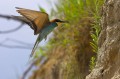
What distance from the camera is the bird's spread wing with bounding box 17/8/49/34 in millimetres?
1763

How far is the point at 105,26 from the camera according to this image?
6.65 ft

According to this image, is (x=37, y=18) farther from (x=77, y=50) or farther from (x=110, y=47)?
(x=77, y=50)

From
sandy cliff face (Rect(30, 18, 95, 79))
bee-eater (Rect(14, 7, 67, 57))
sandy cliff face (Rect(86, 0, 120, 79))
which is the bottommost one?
sandy cliff face (Rect(30, 18, 95, 79))

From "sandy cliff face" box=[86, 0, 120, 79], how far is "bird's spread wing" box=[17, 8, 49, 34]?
0.32 m

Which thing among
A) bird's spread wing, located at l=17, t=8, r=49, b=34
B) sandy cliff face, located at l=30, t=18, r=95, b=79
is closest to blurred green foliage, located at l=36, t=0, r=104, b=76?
sandy cliff face, located at l=30, t=18, r=95, b=79

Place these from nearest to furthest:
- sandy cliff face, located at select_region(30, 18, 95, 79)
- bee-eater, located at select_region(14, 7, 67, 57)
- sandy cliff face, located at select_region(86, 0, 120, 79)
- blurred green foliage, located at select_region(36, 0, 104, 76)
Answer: bee-eater, located at select_region(14, 7, 67, 57) → sandy cliff face, located at select_region(86, 0, 120, 79) → blurred green foliage, located at select_region(36, 0, 104, 76) → sandy cliff face, located at select_region(30, 18, 95, 79)

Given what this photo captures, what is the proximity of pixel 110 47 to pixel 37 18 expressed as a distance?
1.16 feet

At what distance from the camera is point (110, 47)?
189cm

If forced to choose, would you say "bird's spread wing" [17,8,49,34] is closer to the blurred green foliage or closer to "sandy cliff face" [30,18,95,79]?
the blurred green foliage

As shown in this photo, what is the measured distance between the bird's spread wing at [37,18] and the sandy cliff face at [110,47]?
0.32 metres

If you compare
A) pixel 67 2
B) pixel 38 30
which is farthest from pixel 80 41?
pixel 38 30

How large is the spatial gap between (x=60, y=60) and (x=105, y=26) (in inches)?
70.8

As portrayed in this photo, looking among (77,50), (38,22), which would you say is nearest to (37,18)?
(38,22)

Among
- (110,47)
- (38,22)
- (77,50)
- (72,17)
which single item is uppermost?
(38,22)
